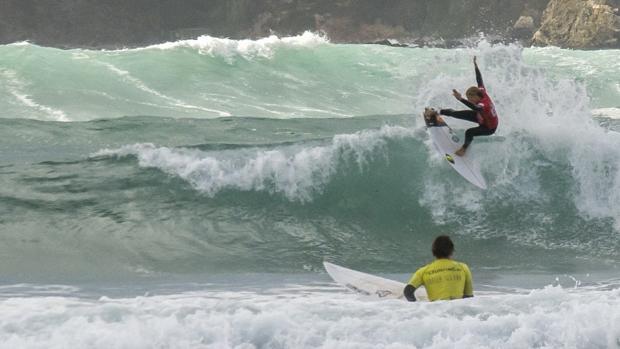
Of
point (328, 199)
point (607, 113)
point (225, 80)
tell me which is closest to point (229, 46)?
point (225, 80)

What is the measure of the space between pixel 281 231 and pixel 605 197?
3.80 metres

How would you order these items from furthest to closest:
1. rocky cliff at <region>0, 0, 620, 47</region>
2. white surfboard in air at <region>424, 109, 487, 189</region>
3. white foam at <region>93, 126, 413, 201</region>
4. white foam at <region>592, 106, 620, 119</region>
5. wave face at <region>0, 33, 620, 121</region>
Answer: rocky cliff at <region>0, 0, 620, 47</region> < white foam at <region>592, 106, 620, 119</region> < wave face at <region>0, 33, 620, 121</region> < white foam at <region>93, 126, 413, 201</region> < white surfboard in air at <region>424, 109, 487, 189</region>

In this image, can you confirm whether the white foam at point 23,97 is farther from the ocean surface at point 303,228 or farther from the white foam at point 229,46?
the white foam at point 229,46

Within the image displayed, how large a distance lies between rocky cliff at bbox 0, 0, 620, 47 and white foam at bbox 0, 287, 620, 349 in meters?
47.7

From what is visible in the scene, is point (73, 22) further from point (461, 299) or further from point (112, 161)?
point (461, 299)

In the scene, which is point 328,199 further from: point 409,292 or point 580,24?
point 580,24

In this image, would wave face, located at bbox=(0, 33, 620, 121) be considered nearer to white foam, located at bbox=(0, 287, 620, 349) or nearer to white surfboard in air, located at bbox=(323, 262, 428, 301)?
white surfboard in air, located at bbox=(323, 262, 428, 301)

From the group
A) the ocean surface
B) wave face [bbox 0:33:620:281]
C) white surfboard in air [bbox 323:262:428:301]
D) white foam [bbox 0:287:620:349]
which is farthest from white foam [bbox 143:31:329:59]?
white foam [bbox 0:287:620:349]

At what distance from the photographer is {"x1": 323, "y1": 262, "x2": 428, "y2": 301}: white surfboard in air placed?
839 centimetres

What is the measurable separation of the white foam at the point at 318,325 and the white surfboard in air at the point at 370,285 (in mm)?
713

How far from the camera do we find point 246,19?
56219mm

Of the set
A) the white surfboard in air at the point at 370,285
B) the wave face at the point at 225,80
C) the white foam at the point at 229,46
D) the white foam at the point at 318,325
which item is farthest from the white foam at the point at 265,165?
the white foam at the point at 229,46

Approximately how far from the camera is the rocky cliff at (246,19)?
2165 inches

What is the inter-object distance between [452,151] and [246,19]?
1768 inches
